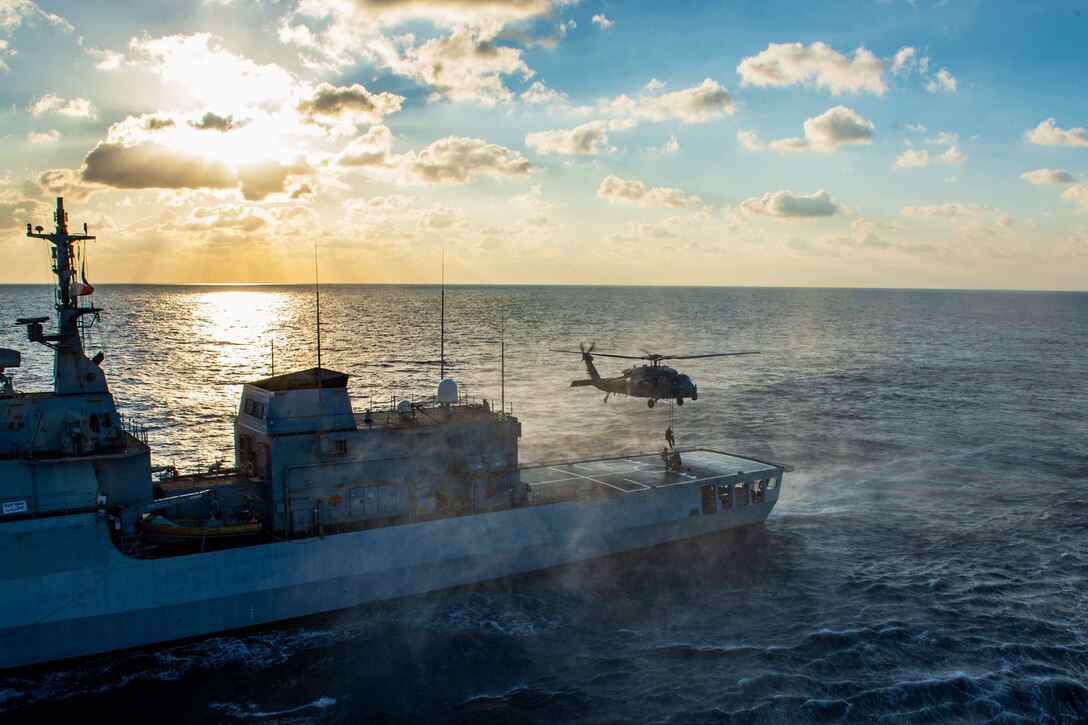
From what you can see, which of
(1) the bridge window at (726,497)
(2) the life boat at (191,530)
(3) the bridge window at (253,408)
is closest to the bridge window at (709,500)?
(1) the bridge window at (726,497)

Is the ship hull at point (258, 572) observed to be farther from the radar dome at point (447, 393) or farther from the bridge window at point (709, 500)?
the radar dome at point (447, 393)

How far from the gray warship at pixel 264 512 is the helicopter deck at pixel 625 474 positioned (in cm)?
26

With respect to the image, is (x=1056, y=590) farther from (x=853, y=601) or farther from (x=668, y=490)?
(x=668, y=490)

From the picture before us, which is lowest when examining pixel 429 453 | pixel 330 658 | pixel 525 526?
pixel 330 658

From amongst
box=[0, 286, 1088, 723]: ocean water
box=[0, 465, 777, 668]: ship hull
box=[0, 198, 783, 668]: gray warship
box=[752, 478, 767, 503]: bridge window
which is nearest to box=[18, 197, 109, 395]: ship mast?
box=[0, 198, 783, 668]: gray warship

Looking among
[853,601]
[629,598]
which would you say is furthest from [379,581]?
[853,601]

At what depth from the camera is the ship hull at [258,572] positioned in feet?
79.6

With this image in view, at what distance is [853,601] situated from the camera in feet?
96.9

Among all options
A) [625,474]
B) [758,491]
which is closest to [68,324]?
[625,474]

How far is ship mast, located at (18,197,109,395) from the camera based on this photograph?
26.7 metres

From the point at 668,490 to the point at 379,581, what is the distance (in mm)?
14061

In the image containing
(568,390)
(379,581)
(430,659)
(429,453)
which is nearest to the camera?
(430,659)

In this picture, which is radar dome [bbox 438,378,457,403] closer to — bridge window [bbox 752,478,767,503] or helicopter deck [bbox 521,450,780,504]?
helicopter deck [bbox 521,450,780,504]

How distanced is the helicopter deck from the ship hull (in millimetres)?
1473
